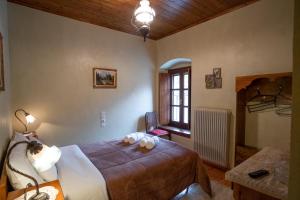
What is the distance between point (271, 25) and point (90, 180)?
10.3 ft

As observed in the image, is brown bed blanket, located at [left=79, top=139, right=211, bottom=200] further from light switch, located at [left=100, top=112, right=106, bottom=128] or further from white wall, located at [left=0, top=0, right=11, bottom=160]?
light switch, located at [left=100, top=112, right=106, bottom=128]

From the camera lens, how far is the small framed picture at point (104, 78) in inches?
135

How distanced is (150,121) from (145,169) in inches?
94.9

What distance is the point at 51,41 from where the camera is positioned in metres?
2.93

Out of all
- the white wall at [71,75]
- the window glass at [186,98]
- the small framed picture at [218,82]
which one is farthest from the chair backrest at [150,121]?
the small framed picture at [218,82]

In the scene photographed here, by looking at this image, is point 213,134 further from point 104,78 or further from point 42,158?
point 42,158

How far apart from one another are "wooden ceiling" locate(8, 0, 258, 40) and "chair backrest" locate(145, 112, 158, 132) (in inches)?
83.8

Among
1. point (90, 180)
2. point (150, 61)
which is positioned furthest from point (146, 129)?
point (90, 180)

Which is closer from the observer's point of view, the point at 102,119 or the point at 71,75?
the point at 71,75

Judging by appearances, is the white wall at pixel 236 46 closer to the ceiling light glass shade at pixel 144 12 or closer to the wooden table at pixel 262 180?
the wooden table at pixel 262 180

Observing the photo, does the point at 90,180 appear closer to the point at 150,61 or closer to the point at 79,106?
the point at 79,106

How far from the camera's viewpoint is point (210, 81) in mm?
3188

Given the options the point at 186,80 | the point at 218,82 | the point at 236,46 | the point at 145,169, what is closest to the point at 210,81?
the point at 218,82

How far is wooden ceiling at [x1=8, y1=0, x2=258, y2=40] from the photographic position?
8.59ft
